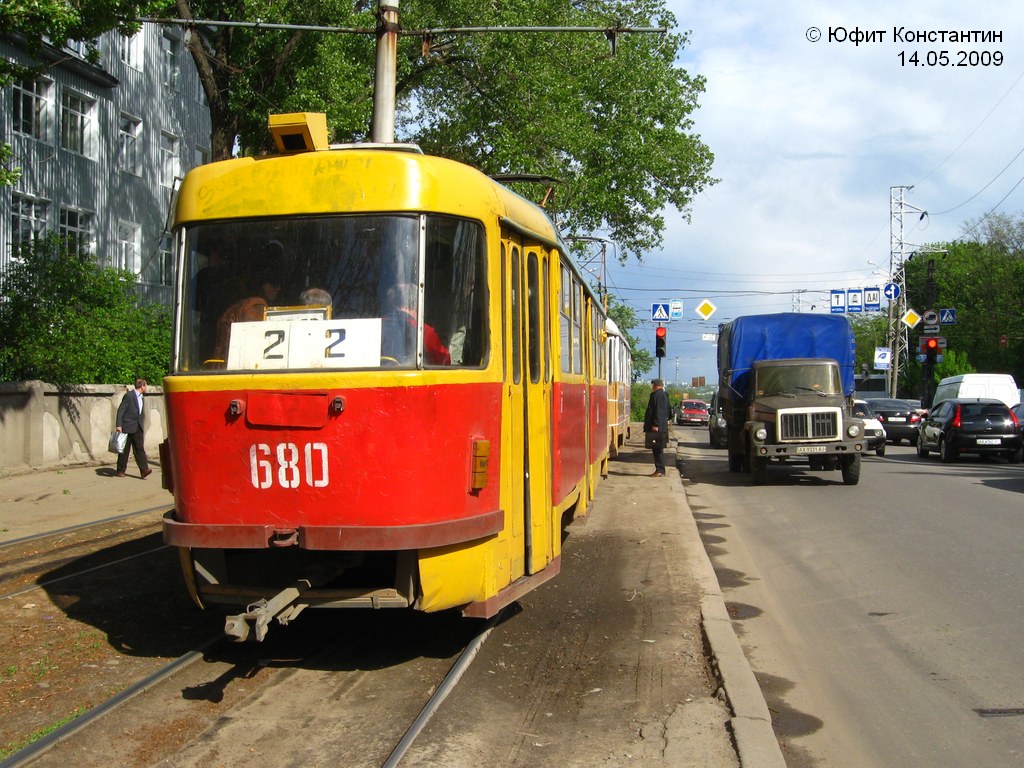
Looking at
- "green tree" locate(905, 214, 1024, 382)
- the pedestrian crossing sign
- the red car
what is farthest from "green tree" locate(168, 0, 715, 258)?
"green tree" locate(905, 214, 1024, 382)

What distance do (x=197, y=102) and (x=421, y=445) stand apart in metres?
33.0

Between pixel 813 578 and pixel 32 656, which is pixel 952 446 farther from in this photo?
pixel 32 656

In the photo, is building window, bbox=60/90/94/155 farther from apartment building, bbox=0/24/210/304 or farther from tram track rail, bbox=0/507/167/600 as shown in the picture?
tram track rail, bbox=0/507/167/600

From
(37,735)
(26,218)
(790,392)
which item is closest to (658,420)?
(790,392)

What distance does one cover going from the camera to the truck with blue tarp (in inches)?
680

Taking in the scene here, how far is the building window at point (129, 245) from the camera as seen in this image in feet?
99.3

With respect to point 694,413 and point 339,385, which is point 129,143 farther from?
point 694,413

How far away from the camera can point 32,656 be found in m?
6.41

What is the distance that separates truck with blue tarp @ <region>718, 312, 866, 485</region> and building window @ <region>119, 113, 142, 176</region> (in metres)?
19.4

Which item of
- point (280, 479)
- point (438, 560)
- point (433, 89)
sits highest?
point (433, 89)

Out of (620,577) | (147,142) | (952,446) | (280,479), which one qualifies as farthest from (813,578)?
(147,142)

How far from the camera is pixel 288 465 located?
5500mm

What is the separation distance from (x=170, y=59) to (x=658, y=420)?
2299 centimetres

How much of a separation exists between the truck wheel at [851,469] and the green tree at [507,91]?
9.75 metres
